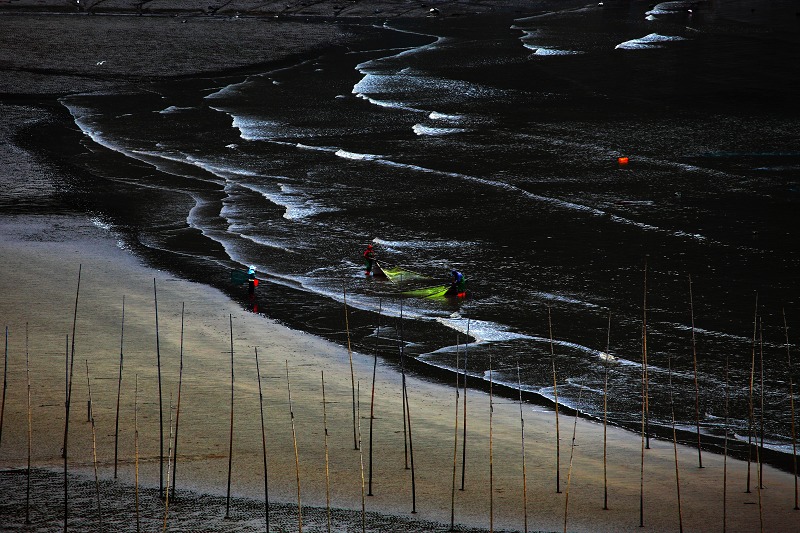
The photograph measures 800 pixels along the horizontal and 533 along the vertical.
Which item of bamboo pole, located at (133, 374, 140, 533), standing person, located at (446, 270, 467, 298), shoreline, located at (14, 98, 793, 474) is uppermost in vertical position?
bamboo pole, located at (133, 374, 140, 533)

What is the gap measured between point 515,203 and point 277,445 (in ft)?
43.7

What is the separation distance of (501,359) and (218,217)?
9.82 m

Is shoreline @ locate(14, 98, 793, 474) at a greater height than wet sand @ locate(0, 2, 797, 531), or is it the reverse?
wet sand @ locate(0, 2, 797, 531)

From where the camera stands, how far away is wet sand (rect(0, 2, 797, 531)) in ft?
29.1

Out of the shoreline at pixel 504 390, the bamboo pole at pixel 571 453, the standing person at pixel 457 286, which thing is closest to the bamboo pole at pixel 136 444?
the bamboo pole at pixel 571 453

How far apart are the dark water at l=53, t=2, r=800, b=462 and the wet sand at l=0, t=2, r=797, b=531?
123cm

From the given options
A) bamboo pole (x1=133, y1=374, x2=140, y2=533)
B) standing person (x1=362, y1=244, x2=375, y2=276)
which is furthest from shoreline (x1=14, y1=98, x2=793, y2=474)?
bamboo pole (x1=133, y1=374, x2=140, y2=533)

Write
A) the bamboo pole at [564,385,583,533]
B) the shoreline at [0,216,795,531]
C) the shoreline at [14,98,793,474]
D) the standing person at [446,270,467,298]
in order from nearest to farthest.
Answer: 1. the bamboo pole at [564,385,583,533]
2. the shoreline at [0,216,795,531]
3. the shoreline at [14,98,793,474]
4. the standing person at [446,270,467,298]

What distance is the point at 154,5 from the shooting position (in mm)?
64062

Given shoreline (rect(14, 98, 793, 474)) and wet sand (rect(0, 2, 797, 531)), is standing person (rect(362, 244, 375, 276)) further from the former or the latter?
wet sand (rect(0, 2, 797, 531))

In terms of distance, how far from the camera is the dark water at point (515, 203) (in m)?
14.4

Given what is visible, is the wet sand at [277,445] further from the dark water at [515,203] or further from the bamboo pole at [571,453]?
the dark water at [515,203]

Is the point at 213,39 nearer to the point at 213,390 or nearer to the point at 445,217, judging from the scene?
the point at 445,217

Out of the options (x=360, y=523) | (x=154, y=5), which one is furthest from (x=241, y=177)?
(x=154, y=5)
